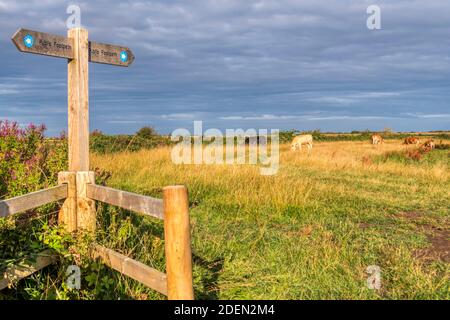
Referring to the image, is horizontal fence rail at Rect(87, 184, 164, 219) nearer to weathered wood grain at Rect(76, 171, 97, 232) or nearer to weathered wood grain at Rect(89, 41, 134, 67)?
weathered wood grain at Rect(76, 171, 97, 232)

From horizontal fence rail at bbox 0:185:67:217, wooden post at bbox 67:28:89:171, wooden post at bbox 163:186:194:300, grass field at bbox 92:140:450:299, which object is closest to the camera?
wooden post at bbox 163:186:194:300

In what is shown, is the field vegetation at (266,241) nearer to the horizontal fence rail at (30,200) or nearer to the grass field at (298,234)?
the grass field at (298,234)

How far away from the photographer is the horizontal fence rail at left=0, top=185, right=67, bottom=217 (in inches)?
157

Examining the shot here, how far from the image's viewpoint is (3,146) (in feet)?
22.9

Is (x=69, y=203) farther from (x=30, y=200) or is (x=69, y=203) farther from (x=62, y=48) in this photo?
(x=62, y=48)

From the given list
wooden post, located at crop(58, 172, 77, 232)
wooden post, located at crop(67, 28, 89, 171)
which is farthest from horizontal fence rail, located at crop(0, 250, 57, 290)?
wooden post, located at crop(67, 28, 89, 171)

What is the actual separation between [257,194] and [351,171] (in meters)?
8.10

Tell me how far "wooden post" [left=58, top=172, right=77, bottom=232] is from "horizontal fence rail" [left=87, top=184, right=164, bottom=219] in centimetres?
17

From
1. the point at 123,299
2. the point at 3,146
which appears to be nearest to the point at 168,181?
the point at 3,146

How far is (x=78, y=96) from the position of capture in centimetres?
515

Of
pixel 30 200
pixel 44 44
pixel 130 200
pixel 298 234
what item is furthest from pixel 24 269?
pixel 298 234

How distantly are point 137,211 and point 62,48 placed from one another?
2.24 m
